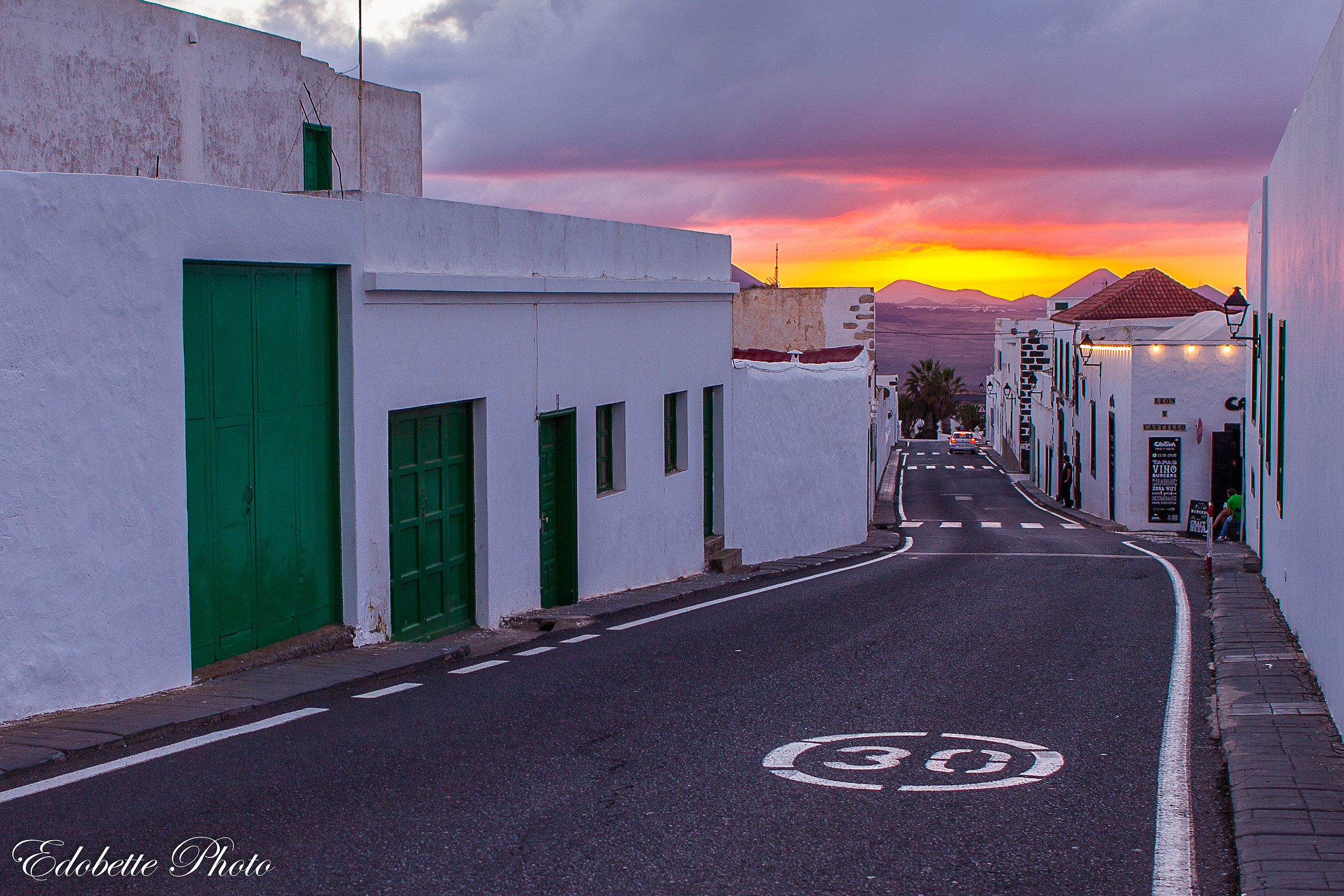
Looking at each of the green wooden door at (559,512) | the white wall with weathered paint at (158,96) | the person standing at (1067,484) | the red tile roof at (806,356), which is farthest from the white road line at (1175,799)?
the person standing at (1067,484)

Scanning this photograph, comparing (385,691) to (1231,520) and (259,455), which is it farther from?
(1231,520)

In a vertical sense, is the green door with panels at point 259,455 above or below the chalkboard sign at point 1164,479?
above

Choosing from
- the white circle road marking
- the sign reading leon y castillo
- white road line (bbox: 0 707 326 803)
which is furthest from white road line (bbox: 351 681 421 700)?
the sign reading leon y castillo

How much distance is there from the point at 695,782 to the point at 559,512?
797 cm

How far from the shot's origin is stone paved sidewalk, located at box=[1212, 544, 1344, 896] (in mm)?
5266

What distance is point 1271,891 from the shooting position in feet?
16.3

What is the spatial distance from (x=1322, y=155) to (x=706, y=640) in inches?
229

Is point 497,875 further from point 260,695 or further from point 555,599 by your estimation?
point 555,599

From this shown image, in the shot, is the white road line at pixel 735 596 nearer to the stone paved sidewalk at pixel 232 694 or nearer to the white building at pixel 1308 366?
the stone paved sidewalk at pixel 232 694

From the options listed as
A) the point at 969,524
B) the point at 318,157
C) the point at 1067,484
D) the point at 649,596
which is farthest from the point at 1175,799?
the point at 1067,484

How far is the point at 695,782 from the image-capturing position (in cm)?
652

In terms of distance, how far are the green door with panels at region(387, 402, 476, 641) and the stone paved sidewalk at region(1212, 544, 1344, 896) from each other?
20.6ft

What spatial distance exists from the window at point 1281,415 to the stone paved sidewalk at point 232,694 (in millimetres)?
6982

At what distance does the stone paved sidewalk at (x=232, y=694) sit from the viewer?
6.79 m
